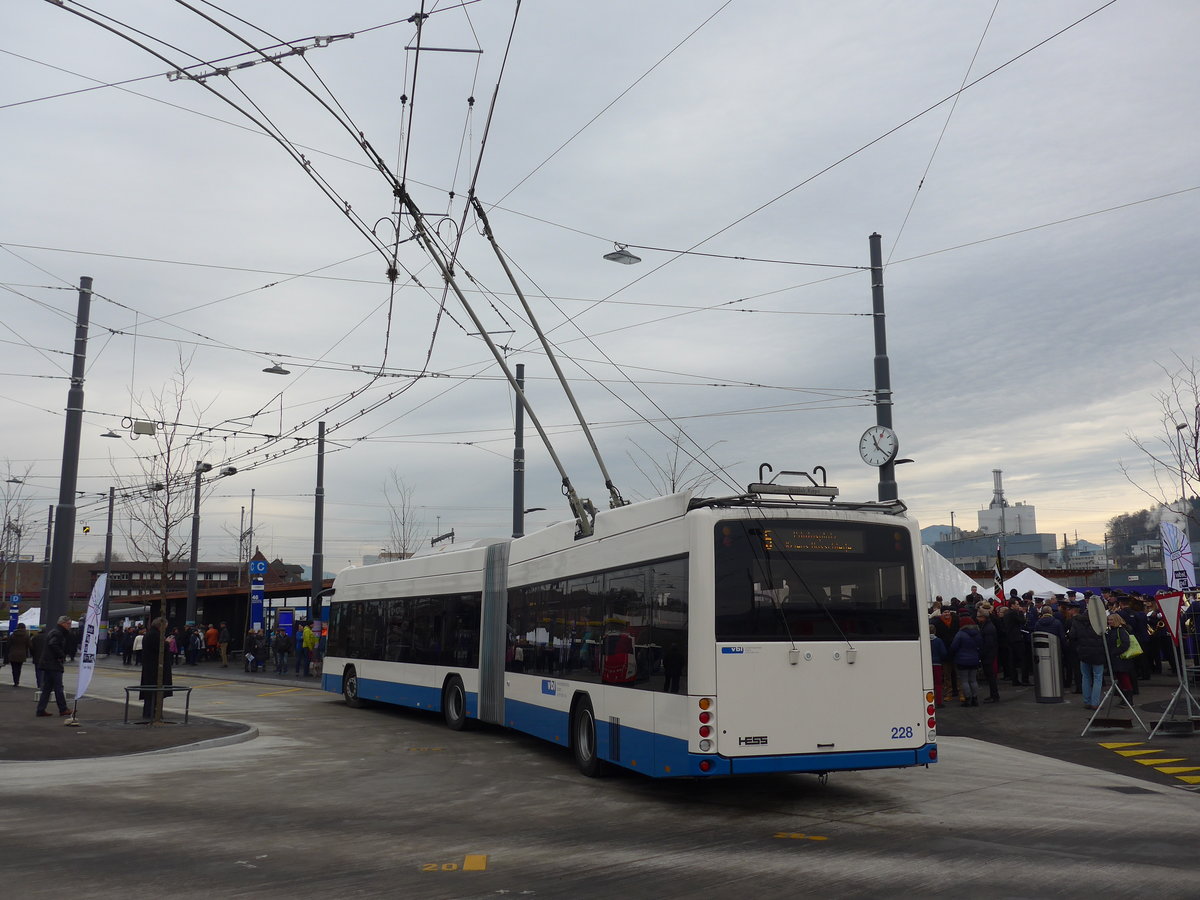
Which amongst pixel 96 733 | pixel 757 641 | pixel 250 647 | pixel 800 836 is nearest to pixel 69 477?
pixel 96 733

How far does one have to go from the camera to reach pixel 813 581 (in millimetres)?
10508

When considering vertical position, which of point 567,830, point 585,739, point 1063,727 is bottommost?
point 567,830

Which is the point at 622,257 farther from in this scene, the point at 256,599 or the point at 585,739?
the point at 256,599

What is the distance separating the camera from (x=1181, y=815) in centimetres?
969

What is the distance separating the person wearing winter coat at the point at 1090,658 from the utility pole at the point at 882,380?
3.72 m

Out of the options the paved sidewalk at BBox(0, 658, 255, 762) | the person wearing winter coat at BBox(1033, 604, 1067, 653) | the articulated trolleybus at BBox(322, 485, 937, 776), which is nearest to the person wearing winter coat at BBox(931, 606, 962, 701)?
the person wearing winter coat at BBox(1033, 604, 1067, 653)

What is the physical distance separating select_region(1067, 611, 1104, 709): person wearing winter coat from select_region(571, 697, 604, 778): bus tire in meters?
8.24

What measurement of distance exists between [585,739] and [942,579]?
51.4 ft

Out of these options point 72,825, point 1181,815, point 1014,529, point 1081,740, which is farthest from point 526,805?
point 1014,529

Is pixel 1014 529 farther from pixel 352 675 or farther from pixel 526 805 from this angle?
pixel 526 805

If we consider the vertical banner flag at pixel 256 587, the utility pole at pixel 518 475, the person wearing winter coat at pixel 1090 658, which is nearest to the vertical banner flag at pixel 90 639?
the utility pole at pixel 518 475

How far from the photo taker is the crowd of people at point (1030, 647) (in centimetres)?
1652

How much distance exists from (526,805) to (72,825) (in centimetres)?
419

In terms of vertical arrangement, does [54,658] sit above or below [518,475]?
below
